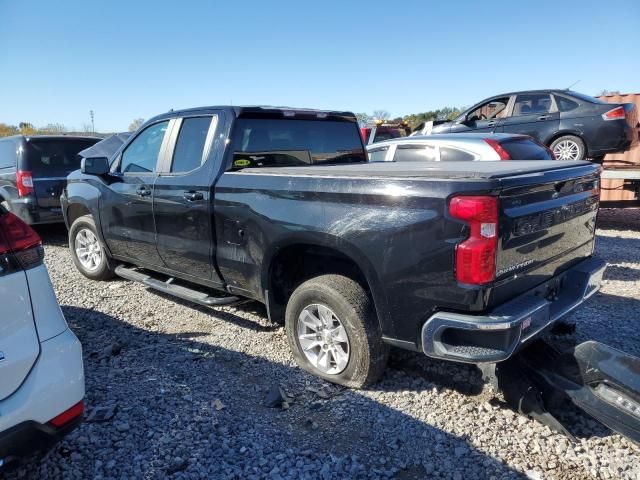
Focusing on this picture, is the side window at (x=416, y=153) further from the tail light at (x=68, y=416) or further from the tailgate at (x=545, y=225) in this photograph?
the tail light at (x=68, y=416)

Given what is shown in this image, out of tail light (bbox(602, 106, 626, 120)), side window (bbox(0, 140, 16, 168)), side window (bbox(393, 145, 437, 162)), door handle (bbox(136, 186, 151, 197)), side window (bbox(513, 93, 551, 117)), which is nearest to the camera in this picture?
Answer: door handle (bbox(136, 186, 151, 197))

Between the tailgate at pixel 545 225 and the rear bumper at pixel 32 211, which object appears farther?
the rear bumper at pixel 32 211

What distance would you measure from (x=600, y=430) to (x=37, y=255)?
3.26m

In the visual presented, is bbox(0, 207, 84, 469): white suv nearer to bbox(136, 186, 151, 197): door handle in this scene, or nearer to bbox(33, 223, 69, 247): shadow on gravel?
bbox(136, 186, 151, 197): door handle

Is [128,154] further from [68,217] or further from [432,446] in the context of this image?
[432,446]

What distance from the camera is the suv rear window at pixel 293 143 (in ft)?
13.0

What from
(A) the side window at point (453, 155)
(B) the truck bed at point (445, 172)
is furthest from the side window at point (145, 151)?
(A) the side window at point (453, 155)

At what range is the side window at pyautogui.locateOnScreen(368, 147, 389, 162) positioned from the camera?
23.5 ft

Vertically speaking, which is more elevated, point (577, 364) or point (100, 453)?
point (577, 364)

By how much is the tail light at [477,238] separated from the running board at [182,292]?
210 cm

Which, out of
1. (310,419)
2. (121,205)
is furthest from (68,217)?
(310,419)

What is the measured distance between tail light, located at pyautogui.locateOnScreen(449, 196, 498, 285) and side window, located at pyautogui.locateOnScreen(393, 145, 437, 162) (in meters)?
4.10

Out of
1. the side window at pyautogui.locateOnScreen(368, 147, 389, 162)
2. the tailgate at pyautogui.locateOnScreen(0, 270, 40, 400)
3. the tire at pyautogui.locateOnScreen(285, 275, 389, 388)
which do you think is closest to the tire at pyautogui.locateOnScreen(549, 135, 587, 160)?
the side window at pyautogui.locateOnScreen(368, 147, 389, 162)

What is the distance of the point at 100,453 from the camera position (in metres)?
2.61
